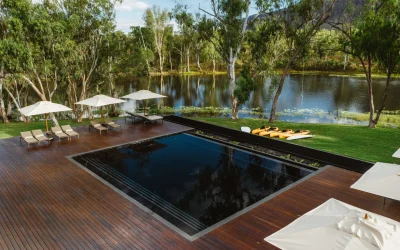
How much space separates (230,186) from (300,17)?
13598 mm

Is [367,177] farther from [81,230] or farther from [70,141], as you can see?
[70,141]

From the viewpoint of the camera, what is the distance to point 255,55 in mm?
21234

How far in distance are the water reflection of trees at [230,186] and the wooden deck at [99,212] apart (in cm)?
86

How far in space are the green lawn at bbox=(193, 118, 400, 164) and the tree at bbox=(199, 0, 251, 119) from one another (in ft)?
21.1

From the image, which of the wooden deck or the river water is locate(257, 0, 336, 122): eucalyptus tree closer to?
the river water

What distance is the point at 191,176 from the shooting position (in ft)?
34.5

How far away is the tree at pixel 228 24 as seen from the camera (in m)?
19.7

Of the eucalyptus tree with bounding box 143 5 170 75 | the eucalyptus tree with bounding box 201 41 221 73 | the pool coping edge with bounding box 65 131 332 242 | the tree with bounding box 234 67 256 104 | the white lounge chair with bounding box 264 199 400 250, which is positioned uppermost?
the eucalyptus tree with bounding box 143 5 170 75

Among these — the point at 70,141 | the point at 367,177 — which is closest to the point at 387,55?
the point at 367,177

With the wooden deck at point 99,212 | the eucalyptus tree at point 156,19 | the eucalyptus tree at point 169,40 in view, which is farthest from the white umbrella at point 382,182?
the eucalyptus tree at point 169,40

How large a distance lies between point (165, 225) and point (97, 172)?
15.6 feet

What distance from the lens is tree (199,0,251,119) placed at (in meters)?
19.7

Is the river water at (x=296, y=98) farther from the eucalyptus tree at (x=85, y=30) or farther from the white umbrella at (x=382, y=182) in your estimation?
the white umbrella at (x=382, y=182)

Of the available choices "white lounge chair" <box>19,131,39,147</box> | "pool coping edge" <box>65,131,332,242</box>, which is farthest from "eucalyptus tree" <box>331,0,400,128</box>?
"white lounge chair" <box>19,131,39,147</box>
